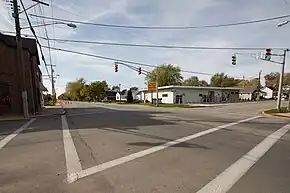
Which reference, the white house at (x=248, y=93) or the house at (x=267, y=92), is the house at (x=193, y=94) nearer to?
the white house at (x=248, y=93)

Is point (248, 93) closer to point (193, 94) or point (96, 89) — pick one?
point (193, 94)

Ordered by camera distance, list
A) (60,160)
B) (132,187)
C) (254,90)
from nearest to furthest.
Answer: (132,187) → (60,160) → (254,90)

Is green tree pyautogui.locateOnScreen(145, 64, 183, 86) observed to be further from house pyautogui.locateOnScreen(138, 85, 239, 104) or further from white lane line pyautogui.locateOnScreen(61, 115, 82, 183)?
white lane line pyautogui.locateOnScreen(61, 115, 82, 183)

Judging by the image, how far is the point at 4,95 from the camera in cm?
2308

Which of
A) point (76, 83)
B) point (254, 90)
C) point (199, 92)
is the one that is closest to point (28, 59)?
point (199, 92)

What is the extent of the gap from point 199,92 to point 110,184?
56.2m

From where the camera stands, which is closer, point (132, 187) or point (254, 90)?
point (132, 187)

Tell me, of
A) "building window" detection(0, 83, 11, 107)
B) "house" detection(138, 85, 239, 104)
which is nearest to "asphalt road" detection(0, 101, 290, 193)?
"building window" detection(0, 83, 11, 107)

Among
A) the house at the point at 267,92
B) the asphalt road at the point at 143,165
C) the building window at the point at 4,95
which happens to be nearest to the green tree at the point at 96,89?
the house at the point at 267,92

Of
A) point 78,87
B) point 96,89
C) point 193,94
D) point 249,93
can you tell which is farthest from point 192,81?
point 193,94

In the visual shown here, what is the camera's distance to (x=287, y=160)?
6.75 meters

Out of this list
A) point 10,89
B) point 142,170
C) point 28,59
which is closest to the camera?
point 142,170

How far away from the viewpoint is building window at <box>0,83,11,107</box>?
75.4 ft

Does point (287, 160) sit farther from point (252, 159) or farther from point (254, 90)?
point (254, 90)
